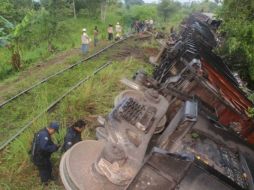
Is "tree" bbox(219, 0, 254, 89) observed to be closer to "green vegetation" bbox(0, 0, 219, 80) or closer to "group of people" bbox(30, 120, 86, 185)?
"group of people" bbox(30, 120, 86, 185)

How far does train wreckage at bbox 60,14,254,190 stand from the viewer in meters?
2.67

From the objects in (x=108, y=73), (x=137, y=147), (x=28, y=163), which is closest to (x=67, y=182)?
(x=137, y=147)

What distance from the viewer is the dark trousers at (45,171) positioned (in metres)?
5.61

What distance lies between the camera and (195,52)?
8.02 m

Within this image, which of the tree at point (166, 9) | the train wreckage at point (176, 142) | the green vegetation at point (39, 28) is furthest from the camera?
the tree at point (166, 9)

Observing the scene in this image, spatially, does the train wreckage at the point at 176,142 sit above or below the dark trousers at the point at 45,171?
above

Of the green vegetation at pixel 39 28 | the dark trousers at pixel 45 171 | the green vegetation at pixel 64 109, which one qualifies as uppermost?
the dark trousers at pixel 45 171

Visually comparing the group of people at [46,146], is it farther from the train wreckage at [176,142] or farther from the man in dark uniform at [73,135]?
the train wreckage at [176,142]

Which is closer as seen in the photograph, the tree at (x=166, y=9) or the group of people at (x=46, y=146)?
the group of people at (x=46, y=146)

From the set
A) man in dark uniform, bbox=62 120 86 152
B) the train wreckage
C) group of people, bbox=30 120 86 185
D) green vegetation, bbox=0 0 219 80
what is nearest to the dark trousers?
group of people, bbox=30 120 86 185

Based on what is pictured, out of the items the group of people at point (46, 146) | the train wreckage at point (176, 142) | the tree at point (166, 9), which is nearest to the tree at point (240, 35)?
the train wreckage at point (176, 142)

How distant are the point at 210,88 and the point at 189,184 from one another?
134 inches

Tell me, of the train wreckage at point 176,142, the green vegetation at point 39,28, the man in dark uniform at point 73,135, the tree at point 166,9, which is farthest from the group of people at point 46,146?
the tree at point 166,9

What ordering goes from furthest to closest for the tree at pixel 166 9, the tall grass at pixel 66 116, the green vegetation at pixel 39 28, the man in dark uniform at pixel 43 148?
the tree at pixel 166 9 → the green vegetation at pixel 39 28 → the tall grass at pixel 66 116 → the man in dark uniform at pixel 43 148
